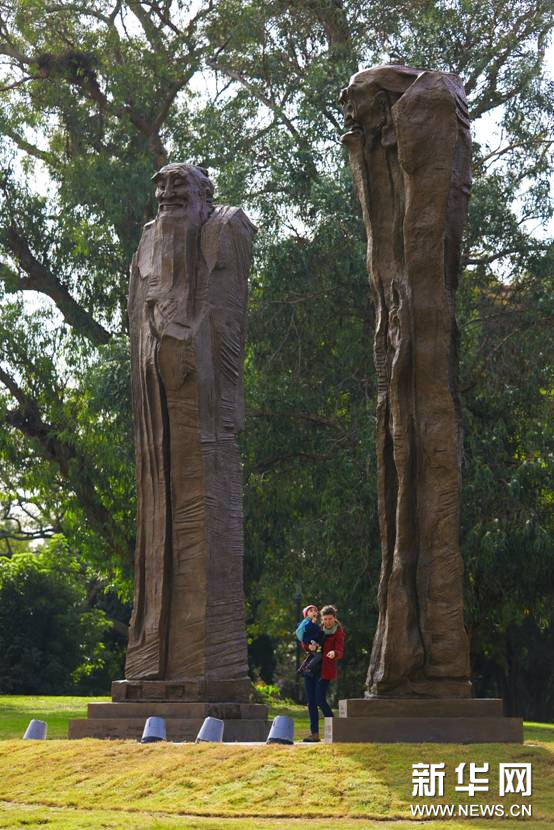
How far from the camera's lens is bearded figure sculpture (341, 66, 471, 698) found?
461 inches

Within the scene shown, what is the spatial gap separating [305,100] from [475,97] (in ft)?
8.63

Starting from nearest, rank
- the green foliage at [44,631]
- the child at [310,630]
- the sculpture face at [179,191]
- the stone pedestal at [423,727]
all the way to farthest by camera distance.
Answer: the stone pedestal at [423,727] < the child at [310,630] < the sculpture face at [179,191] < the green foliage at [44,631]

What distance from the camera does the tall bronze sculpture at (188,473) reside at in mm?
13344

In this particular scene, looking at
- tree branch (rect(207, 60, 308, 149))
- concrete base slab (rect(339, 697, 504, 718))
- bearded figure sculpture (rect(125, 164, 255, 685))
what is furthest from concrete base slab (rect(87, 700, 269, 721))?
tree branch (rect(207, 60, 308, 149))

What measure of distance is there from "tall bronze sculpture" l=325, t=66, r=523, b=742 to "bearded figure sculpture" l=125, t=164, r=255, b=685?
2031 mm

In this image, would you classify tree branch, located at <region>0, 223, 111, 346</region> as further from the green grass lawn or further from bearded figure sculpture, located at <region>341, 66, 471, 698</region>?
the green grass lawn

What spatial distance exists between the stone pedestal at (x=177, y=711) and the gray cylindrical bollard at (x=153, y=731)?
1.73 ft

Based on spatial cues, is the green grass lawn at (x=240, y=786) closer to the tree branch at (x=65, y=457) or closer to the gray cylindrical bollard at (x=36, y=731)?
the gray cylindrical bollard at (x=36, y=731)

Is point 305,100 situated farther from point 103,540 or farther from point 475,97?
point 103,540

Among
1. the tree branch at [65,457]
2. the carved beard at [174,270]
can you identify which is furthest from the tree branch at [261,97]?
the carved beard at [174,270]

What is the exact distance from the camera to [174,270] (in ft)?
46.4

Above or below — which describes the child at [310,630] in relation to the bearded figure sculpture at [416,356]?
below

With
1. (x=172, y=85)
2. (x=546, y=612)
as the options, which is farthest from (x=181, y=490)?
(x=172, y=85)

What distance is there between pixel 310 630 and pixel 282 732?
1836 millimetres
